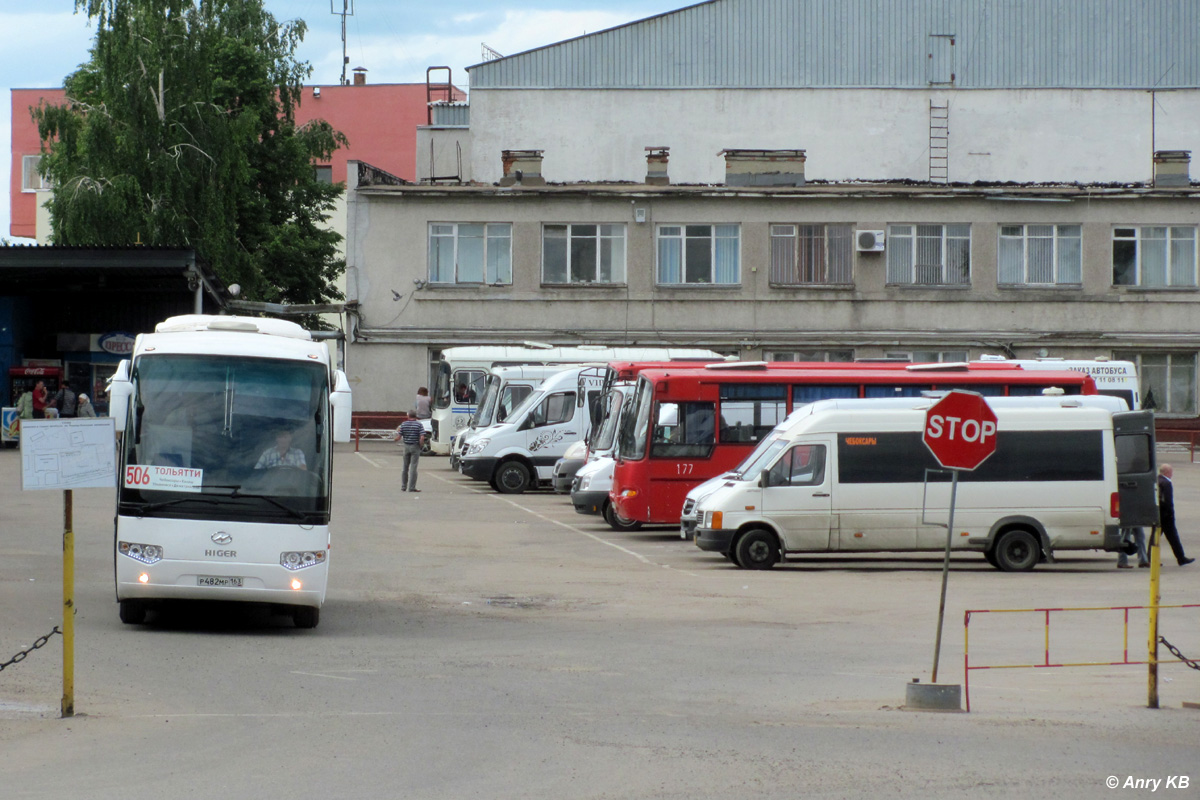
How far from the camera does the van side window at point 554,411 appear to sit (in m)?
31.9

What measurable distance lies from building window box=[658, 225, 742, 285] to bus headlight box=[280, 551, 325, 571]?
32978 mm

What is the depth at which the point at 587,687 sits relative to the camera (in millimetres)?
11125

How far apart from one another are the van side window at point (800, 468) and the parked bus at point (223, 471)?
7968 millimetres

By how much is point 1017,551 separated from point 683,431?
5.68 metres

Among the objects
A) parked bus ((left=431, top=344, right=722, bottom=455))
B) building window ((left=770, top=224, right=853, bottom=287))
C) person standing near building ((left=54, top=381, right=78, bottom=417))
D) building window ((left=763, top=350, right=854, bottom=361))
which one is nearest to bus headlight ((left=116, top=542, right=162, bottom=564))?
parked bus ((left=431, top=344, right=722, bottom=455))

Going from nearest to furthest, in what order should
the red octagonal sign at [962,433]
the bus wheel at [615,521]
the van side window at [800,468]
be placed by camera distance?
1. the red octagonal sign at [962,433]
2. the van side window at [800,468]
3. the bus wheel at [615,521]

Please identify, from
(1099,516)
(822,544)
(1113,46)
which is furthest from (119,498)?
(1113,46)

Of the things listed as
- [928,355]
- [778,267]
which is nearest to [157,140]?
[778,267]

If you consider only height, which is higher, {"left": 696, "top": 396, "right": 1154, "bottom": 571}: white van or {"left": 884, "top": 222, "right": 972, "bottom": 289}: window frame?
{"left": 884, "top": 222, "right": 972, "bottom": 289}: window frame

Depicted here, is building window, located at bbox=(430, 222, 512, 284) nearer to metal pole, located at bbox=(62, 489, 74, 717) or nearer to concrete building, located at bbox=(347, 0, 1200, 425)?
concrete building, located at bbox=(347, 0, 1200, 425)

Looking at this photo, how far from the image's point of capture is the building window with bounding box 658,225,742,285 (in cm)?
4556

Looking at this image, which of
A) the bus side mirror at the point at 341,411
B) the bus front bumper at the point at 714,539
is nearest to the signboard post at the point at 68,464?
the bus side mirror at the point at 341,411

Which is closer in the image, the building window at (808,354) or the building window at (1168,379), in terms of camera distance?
the building window at (1168,379)

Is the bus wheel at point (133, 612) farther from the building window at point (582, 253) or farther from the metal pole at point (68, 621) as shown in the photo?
the building window at point (582, 253)
